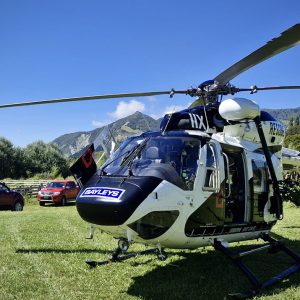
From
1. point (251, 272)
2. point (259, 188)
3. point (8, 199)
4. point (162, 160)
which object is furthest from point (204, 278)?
point (8, 199)

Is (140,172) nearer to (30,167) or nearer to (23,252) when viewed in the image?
(23,252)

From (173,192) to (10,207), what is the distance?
19550 millimetres

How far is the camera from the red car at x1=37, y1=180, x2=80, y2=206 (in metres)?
28.8

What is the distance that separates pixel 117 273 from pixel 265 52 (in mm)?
4283

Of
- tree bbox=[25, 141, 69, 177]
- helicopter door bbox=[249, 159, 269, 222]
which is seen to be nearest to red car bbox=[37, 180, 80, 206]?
helicopter door bbox=[249, 159, 269, 222]

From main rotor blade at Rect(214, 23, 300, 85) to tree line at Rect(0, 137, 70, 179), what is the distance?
1981 inches

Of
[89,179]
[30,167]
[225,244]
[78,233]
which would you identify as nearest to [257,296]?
[225,244]

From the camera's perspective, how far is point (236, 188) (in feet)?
24.5

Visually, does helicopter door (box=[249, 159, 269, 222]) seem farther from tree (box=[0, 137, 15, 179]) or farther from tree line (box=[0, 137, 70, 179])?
tree (box=[0, 137, 15, 179])

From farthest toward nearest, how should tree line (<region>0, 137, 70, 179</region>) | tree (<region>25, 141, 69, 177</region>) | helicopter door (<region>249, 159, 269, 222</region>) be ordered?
tree (<region>25, 141, 69, 177</region>)
tree line (<region>0, 137, 70, 179</region>)
helicopter door (<region>249, 159, 269, 222</region>)

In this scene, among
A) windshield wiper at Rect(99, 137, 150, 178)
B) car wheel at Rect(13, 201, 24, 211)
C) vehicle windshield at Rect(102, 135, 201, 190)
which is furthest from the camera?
car wheel at Rect(13, 201, 24, 211)

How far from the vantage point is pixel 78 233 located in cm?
1134

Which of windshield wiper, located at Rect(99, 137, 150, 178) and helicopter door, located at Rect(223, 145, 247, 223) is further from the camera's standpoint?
helicopter door, located at Rect(223, 145, 247, 223)

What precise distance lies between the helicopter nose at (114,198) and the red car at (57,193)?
77.5 feet
